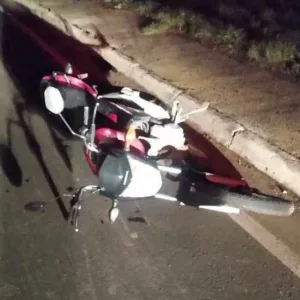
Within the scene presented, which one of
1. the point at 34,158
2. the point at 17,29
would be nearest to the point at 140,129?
the point at 34,158

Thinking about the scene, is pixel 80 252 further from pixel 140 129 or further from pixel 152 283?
pixel 140 129

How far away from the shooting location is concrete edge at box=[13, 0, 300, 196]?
4801 mm

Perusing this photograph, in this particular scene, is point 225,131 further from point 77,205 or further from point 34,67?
point 34,67

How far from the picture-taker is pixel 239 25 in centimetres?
805

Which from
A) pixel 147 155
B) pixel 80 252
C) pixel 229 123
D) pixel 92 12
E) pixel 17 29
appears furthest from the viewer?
pixel 92 12

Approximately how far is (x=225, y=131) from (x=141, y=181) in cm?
168

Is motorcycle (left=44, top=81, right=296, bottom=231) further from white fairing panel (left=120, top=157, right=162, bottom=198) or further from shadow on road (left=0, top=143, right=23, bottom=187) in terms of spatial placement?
shadow on road (left=0, top=143, right=23, bottom=187)

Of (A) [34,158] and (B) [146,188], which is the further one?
(A) [34,158]

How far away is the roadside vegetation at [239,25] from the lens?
6855 millimetres

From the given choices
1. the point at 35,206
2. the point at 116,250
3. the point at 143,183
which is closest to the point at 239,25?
the point at 143,183

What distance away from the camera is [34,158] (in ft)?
16.4

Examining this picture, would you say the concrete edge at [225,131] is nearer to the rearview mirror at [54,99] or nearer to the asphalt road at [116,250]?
the asphalt road at [116,250]

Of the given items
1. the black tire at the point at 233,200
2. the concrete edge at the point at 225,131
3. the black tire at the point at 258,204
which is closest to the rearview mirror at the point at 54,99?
the black tire at the point at 233,200

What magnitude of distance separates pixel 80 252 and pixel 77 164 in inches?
49.1
